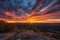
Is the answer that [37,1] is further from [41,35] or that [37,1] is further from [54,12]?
[41,35]

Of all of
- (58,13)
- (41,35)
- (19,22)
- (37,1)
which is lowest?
(41,35)

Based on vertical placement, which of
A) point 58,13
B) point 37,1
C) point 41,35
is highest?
point 37,1

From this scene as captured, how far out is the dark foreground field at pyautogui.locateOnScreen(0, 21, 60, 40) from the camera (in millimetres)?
1778

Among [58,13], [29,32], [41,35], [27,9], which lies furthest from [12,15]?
[58,13]

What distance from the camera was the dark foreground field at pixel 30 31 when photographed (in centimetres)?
178

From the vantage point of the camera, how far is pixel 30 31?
1832 mm

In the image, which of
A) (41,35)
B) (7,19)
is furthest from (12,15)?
(41,35)

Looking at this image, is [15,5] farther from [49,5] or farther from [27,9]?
[49,5]

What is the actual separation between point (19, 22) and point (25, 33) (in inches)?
7.4

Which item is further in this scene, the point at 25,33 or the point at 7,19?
the point at 7,19

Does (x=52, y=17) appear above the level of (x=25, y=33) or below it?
above

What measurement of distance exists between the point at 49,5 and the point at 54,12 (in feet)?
0.39

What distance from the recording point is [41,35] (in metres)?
1.80

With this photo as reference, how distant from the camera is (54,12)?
1867 mm
